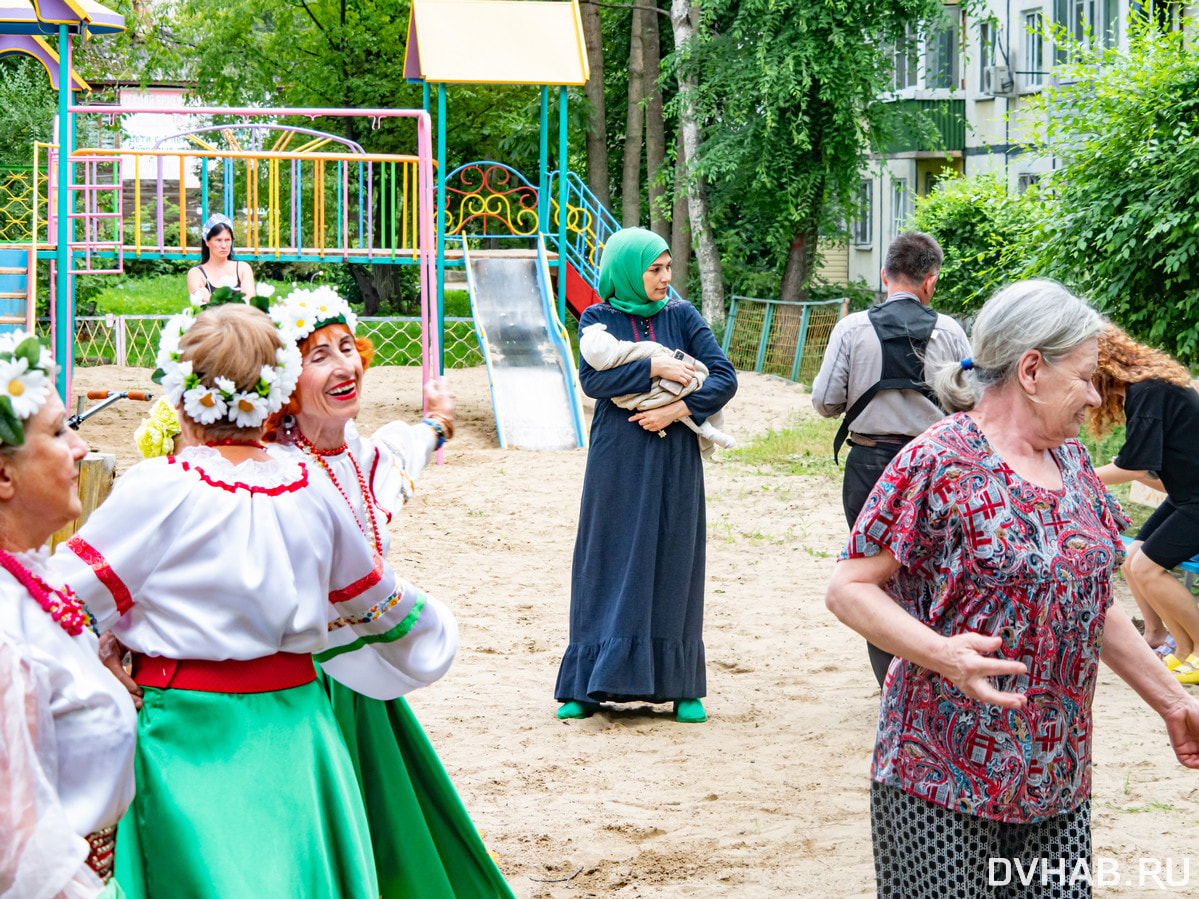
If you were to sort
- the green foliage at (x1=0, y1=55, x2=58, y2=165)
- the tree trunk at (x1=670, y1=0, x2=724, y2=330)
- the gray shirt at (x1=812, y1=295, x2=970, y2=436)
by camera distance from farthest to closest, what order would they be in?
the green foliage at (x1=0, y1=55, x2=58, y2=165)
the tree trunk at (x1=670, y1=0, x2=724, y2=330)
the gray shirt at (x1=812, y1=295, x2=970, y2=436)

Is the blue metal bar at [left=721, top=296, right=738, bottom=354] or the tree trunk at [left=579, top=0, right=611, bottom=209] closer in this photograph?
the blue metal bar at [left=721, top=296, right=738, bottom=354]

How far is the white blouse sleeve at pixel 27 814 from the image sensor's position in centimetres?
165

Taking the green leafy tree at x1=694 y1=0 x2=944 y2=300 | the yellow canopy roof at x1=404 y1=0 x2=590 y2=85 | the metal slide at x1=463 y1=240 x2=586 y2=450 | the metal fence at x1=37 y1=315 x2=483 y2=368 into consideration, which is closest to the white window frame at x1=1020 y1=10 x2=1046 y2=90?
the green leafy tree at x1=694 y1=0 x2=944 y2=300

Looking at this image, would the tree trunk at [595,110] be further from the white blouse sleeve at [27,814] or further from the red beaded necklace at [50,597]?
the white blouse sleeve at [27,814]

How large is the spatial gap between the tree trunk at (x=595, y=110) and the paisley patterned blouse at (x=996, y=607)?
19.5 meters

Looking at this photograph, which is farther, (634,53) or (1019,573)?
(634,53)

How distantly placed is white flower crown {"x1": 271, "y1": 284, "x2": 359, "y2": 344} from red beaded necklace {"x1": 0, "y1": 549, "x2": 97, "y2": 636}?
143 cm

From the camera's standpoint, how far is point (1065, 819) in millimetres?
2619

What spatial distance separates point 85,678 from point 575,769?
3313mm

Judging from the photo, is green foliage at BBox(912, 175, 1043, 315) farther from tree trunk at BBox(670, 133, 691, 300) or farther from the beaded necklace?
the beaded necklace

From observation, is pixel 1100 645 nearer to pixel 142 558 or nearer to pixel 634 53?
pixel 142 558

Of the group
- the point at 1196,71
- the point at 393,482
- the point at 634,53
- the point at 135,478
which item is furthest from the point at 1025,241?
the point at 634,53

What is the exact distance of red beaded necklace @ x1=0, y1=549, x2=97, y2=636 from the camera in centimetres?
184

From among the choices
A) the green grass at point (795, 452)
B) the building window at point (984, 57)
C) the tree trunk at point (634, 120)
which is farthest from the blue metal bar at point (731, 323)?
the building window at point (984, 57)
